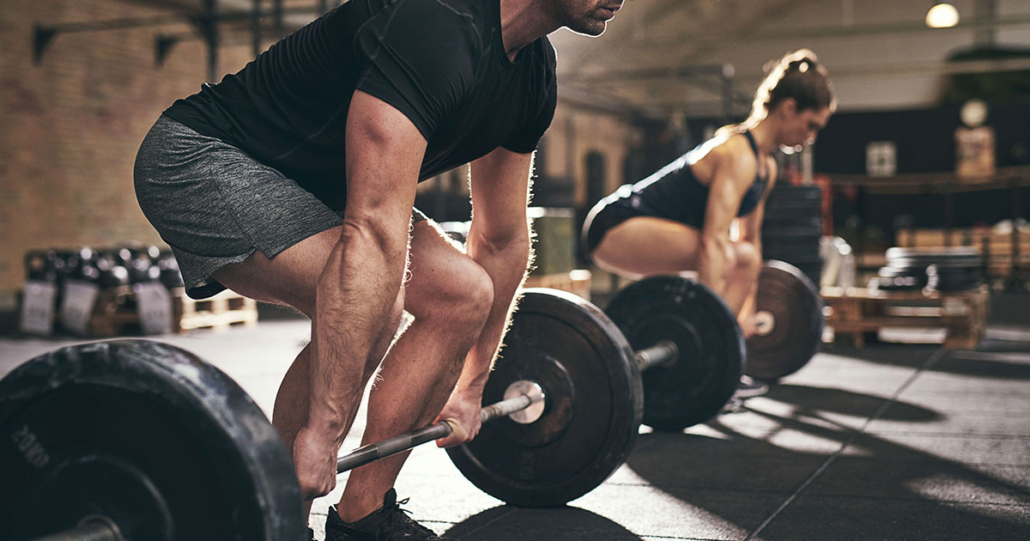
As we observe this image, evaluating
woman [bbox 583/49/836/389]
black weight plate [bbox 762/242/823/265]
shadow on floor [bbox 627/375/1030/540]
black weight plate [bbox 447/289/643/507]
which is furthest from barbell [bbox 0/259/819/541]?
black weight plate [bbox 762/242/823/265]

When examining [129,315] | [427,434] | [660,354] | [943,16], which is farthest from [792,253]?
[943,16]

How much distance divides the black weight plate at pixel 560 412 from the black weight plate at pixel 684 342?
0.72m

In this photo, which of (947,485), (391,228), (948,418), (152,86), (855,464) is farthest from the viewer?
(152,86)

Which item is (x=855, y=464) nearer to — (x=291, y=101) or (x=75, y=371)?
(x=291, y=101)

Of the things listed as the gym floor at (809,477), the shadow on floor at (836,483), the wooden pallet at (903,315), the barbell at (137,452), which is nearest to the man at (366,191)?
the barbell at (137,452)

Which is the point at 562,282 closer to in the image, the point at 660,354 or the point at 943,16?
the point at 660,354

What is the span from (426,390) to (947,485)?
1.21 meters

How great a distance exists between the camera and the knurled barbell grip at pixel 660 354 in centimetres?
230

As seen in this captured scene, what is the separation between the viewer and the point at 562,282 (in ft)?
18.7

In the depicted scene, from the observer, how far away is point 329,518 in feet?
4.67

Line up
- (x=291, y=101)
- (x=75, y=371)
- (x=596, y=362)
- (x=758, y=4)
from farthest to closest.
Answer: (x=758, y=4) < (x=596, y=362) < (x=291, y=101) < (x=75, y=371)

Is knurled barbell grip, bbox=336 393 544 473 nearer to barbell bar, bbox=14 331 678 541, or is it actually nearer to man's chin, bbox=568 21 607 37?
barbell bar, bbox=14 331 678 541

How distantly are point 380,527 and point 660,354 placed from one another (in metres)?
1.17

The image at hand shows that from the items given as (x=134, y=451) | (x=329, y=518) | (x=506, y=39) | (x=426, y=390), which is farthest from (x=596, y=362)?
(x=134, y=451)
